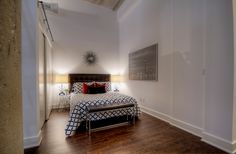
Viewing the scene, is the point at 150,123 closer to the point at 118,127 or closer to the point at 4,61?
the point at 118,127

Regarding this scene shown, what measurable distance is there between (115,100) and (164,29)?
2187 millimetres

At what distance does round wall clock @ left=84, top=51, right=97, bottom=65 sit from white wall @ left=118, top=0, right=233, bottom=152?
206cm

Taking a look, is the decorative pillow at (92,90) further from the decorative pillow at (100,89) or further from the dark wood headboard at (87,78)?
the dark wood headboard at (87,78)

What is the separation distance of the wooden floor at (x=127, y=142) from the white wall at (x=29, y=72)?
0.28 metres

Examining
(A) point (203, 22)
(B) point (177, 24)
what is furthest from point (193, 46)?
(B) point (177, 24)

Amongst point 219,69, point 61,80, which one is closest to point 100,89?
point 61,80

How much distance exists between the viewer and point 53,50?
4.80 m

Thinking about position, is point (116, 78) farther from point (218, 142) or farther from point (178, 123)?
point (218, 142)

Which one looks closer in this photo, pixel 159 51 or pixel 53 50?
pixel 159 51

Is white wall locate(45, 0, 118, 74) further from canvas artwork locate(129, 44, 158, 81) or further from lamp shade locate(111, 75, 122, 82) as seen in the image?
canvas artwork locate(129, 44, 158, 81)

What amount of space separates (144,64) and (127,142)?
2.48 metres

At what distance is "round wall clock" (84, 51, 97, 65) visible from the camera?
5.30 metres

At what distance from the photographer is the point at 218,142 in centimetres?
212

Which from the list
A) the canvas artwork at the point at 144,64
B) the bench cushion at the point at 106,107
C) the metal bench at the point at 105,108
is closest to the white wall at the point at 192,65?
the canvas artwork at the point at 144,64
